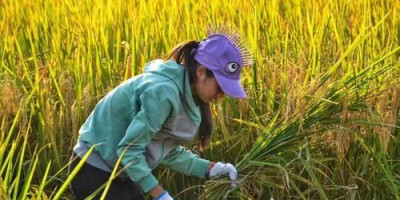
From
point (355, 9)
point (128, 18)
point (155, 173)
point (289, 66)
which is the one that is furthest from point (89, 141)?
point (355, 9)

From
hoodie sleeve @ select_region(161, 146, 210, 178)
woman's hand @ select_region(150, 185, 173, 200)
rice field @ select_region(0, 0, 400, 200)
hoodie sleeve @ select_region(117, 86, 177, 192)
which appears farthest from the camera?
rice field @ select_region(0, 0, 400, 200)

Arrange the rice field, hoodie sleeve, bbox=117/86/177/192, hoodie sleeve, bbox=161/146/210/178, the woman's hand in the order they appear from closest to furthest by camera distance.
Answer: hoodie sleeve, bbox=117/86/177/192 < the woman's hand < hoodie sleeve, bbox=161/146/210/178 < the rice field

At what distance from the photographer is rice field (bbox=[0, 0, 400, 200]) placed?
9.46ft

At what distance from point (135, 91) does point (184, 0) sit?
202 centimetres

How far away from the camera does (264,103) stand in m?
3.10

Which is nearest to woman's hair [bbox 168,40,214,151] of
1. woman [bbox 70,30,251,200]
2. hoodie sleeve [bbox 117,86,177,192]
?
woman [bbox 70,30,251,200]

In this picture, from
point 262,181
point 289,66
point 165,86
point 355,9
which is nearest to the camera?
point 165,86

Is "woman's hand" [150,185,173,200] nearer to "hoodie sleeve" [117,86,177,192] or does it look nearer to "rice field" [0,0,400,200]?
"hoodie sleeve" [117,86,177,192]

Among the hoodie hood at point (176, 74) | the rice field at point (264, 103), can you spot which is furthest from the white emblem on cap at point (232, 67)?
the rice field at point (264, 103)

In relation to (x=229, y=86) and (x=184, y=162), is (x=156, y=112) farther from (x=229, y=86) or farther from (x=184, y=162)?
(x=184, y=162)

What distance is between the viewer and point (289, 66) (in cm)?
312

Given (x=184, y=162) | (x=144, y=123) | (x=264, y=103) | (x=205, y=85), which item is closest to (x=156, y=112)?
(x=144, y=123)

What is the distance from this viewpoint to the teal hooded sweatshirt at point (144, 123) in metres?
2.44

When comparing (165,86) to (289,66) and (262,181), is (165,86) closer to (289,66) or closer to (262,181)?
(262,181)
